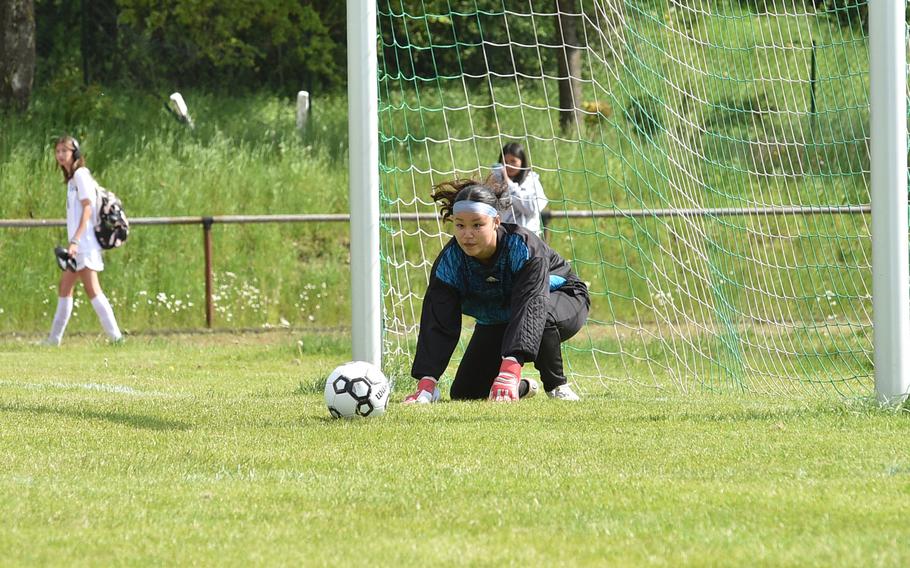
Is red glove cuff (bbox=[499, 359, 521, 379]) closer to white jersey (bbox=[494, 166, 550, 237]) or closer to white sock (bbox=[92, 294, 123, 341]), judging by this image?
white jersey (bbox=[494, 166, 550, 237])

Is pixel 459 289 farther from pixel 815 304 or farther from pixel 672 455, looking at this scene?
pixel 815 304

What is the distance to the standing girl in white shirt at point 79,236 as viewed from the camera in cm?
1421

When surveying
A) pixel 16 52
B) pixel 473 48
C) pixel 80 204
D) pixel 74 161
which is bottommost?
pixel 80 204

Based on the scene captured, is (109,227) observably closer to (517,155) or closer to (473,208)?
(517,155)

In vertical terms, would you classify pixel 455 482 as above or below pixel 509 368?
below

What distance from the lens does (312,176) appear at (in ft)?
67.6

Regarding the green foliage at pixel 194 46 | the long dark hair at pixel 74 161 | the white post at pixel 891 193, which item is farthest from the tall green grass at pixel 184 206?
the white post at pixel 891 193

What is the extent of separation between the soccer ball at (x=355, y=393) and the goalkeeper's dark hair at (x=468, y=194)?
1322 millimetres

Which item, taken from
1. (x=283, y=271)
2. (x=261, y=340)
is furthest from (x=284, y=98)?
(x=261, y=340)

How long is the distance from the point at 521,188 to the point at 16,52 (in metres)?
12.2

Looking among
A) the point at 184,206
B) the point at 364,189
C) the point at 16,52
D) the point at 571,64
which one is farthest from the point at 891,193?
the point at 16,52

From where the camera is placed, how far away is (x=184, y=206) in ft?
63.9

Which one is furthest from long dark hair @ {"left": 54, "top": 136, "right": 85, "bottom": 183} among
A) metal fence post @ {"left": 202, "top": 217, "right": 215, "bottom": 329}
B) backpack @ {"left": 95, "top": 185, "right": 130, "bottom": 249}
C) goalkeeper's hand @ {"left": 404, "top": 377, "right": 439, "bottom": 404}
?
goalkeeper's hand @ {"left": 404, "top": 377, "right": 439, "bottom": 404}

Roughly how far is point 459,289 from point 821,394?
8.98ft
